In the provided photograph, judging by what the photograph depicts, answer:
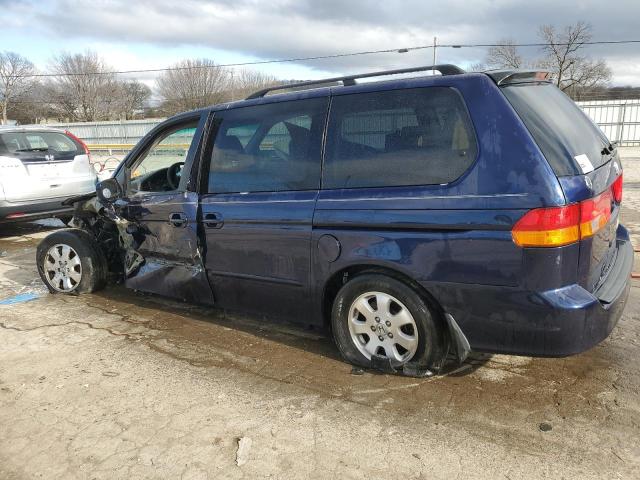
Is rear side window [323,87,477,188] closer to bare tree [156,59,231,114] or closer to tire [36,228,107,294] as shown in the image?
tire [36,228,107,294]

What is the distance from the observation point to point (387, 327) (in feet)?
10.6

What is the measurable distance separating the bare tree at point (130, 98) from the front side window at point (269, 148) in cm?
6259

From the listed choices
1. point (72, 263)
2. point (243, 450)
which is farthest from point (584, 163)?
point (72, 263)

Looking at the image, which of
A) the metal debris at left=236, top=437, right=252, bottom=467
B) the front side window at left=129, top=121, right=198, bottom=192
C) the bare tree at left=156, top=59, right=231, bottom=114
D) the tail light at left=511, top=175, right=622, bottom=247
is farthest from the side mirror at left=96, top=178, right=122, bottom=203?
the bare tree at left=156, top=59, right=231, bottom=114

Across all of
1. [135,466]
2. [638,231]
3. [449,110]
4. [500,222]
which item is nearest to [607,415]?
[500,222]

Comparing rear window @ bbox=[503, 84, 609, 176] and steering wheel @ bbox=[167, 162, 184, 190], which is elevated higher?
rear window @ bbox=[503, 84, 609, 176]

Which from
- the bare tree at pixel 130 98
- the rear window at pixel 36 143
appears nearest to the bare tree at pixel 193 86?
the bare tree at pixel 130 98

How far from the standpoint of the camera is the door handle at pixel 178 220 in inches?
160

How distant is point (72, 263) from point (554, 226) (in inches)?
177

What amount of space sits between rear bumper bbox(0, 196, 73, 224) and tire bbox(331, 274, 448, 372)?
5522 millimetres

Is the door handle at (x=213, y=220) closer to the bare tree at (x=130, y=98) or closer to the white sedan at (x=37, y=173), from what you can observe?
the white sedan at (x=37, y=173)

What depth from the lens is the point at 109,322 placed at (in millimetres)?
4578

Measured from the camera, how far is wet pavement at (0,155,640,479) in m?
2.55

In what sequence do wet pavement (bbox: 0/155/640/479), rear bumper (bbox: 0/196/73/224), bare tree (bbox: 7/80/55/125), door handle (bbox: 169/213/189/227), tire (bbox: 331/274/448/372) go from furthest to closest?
1. bare tree (bbox: 7/80/55/125)
2. rear bumper (bbox: 0/196/73/224)
3. door handle (bbox: 169/213/189/227)
4. tire (bbox: 331/274/448/372)
5. wet pavement (bbox: 0/155/640/479)
